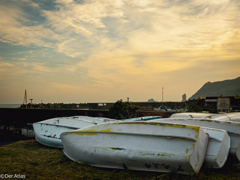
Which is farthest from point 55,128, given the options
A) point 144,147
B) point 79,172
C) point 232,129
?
point 232,129

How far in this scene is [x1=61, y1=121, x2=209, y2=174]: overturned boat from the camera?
3.12m

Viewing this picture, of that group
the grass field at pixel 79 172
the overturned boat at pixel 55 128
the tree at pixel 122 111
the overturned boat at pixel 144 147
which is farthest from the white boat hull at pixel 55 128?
the tree at pixel 122 111

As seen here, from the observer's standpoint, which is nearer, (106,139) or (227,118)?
(106,139)

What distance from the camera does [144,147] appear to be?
131 inches

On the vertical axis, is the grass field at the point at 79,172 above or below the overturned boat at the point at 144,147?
below

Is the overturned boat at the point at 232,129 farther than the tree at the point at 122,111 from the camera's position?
No

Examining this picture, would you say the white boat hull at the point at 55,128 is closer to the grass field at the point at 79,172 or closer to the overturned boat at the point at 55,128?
the overturned boat at the point at 55,128

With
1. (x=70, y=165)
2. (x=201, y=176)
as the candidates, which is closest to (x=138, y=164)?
(x=201, y=176)

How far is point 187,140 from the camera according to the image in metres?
3.15

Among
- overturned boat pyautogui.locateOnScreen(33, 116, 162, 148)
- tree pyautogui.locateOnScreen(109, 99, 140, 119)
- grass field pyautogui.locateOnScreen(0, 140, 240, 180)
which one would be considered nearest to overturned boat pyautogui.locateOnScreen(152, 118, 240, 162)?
grass field pyautogui.locateOnScreen(0, 140, 240, 180)

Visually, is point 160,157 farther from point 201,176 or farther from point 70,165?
point 70,165

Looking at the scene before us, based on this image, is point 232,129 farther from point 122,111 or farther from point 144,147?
point 122,111

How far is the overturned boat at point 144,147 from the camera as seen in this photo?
3115 mm

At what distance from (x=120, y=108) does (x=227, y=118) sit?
15.6 feet
